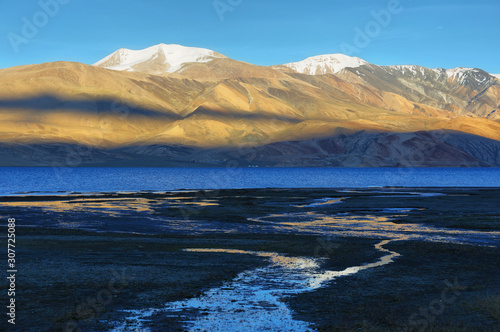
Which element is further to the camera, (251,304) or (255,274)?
(255,274)

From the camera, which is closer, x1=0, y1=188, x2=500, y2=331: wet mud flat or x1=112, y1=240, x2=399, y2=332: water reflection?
x1=112, y1=240, x2=399, y2=332: water reflection

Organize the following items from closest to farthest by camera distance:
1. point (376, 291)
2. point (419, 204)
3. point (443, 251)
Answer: point (376, 291)
point (443, 251)
point (419, 204)

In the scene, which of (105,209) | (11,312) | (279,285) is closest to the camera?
(11,312)

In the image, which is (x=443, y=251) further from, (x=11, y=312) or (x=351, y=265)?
(x=11, y=312)

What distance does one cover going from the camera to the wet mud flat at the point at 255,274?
58.2 ft

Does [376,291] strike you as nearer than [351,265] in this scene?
Yes

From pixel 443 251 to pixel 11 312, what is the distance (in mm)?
21853

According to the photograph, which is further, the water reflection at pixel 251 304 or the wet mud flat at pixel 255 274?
the wet mud flat at pixel 255 274

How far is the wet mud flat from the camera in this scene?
58.2ft

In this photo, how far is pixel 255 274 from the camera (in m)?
25.1

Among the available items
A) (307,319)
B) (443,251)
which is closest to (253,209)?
(443,251)

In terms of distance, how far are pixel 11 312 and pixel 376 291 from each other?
11770 mm

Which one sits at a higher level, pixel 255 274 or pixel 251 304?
pixel 255 274

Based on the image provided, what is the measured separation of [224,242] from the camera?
36.2 metres
